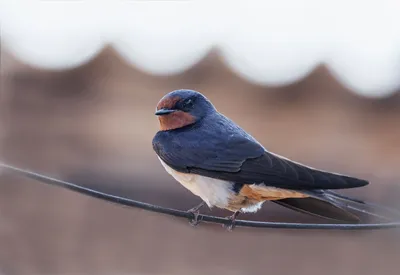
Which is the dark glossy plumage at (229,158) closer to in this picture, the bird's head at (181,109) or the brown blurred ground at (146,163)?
the bird's head at (181,109)

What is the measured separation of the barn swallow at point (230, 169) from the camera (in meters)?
1.45

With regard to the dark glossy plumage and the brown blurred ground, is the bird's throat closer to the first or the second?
the dark glossy plumage

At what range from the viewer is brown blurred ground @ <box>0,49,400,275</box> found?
2.50m

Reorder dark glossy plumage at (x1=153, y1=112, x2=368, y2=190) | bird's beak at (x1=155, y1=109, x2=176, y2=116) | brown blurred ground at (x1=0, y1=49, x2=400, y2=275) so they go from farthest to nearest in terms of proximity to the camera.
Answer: brown blurred ground at (x1=0, y1=49, x2=400, y2=275) < bird's beak at (x1=155, y1=109, x2=176, y2=116) < dark glossy plumage at (x1=153, y1=112, x2=368, y2=190)

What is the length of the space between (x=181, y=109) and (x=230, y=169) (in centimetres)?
25

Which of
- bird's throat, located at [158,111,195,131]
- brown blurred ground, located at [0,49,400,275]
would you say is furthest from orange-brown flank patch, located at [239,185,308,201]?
brown blurred ground, located at [0,49,400,275]

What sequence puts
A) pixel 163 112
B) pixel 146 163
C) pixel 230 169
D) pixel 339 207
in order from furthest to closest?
pixel 146 163, pixel 163 112, pixel 230 169, pixel 339 207

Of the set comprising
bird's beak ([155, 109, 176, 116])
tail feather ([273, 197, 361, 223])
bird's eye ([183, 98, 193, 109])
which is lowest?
tail feather ([273, 197, 361, 223])

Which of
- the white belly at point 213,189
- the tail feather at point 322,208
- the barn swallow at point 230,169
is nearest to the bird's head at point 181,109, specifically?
the barn swallow at point 230,169

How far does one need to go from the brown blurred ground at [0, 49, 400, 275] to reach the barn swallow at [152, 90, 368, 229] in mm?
600

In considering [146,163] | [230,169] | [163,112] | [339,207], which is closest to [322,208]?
[339,207]

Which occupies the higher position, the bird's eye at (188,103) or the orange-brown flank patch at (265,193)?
the bird's eye at (188,103)

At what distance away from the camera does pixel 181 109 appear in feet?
5.83

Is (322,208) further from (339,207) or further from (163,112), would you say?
(163,112)
